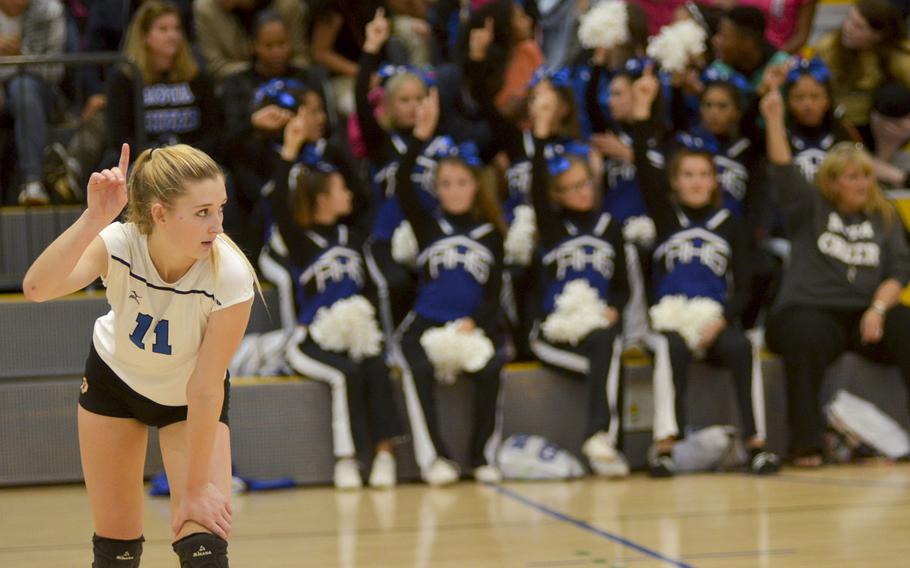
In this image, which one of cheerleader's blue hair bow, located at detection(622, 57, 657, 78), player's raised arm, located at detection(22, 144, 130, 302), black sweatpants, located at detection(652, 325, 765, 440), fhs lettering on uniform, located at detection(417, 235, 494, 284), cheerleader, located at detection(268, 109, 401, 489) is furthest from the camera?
cheerleader's blue hair bow, located at detection(622, 57, 657, 78)

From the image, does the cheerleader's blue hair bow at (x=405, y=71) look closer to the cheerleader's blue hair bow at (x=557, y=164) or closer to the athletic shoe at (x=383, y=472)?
the cheerleader's blue hair bow at (x=557, y=164)

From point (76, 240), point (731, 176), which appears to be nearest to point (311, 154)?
point (731, 176)

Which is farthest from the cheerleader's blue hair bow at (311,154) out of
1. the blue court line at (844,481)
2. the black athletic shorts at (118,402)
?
the black athletic shorts at (118,402)

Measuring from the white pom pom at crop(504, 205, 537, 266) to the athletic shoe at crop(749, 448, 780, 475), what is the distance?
4.98 feet

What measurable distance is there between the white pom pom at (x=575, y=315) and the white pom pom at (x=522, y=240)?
42 cm

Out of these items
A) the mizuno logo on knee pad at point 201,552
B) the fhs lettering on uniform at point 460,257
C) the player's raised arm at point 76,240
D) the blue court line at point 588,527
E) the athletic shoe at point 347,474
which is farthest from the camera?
the fhs lettering on uniform at point 460,257

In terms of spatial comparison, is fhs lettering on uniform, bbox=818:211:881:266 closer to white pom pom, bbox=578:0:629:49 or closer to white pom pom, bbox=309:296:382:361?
white pom pom, bbox=578:0:629:49

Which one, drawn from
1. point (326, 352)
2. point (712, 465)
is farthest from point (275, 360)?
point (712, 465)

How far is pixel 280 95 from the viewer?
678 centimetres

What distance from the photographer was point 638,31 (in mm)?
7234

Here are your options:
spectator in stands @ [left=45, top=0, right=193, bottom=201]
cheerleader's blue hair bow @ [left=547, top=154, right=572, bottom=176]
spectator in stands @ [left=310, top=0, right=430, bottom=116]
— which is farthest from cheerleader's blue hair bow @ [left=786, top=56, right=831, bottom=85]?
spectator in stands @ [left=45, top=0, right=193, bottom=201]

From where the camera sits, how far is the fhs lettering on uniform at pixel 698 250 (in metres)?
6.47

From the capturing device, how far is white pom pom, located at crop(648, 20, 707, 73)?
712 centimetres

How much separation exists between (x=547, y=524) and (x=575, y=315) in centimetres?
164
